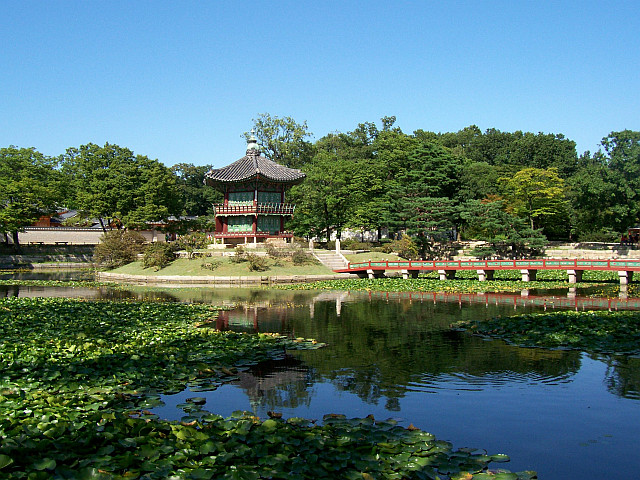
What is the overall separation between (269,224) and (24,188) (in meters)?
24.3

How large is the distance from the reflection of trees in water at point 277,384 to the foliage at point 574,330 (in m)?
6.61

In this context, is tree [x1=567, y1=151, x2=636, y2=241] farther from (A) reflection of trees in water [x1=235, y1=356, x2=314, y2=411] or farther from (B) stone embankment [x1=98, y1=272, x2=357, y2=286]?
(A) reflection of trees in water [x1=235, y1=356, x2=314, y2=411]

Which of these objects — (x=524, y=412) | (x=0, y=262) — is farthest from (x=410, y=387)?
(x=0, y=262)

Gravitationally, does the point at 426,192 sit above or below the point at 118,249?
above

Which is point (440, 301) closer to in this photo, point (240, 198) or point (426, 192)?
point (426, 192)

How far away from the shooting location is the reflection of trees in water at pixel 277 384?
10.5m

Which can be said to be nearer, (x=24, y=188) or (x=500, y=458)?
(x=500, y=458)

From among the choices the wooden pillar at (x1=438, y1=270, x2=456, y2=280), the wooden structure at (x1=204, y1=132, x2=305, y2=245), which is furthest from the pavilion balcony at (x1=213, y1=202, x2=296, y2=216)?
the wooden pillar at (x1=438, y1=270, x2=456, y2=280)

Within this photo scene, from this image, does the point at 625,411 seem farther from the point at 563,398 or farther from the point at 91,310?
the point at 91,310

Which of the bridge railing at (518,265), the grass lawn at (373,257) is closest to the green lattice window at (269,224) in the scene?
the grass lawn at (373,257)

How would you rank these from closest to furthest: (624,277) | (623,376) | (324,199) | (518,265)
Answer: (623,376) → (624,277) → (518,265) → (324,199)

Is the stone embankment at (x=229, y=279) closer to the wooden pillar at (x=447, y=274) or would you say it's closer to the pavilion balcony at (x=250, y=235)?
the wooden pillar at (x=447, y=274)

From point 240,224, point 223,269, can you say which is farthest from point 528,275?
point 240,224

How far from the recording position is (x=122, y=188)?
56250 millimetres
